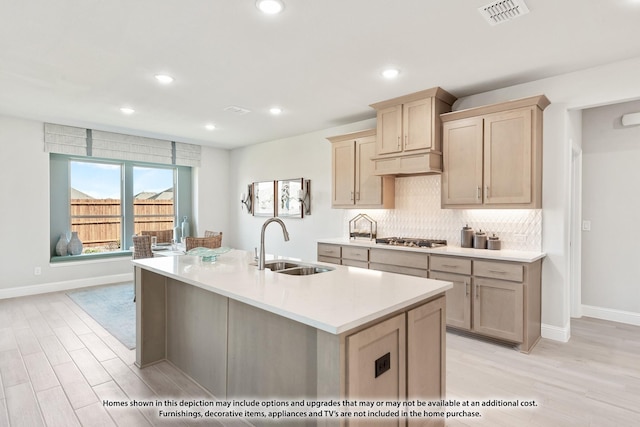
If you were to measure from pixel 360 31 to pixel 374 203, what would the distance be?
233 cm

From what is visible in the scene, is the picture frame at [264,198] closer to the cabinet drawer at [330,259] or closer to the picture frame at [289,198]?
the picture frame at [289,198]

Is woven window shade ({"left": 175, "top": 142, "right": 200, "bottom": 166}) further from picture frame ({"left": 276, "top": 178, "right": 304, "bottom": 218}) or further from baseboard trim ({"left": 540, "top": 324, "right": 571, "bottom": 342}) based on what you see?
baseboard trim ({"left": 540, "top": 324, "right": 571, "bottom": 342})

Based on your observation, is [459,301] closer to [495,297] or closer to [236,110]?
[495,297]

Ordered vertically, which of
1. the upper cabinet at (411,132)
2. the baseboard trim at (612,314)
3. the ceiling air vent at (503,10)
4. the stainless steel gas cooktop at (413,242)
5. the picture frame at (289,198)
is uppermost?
the ceiling air vent at (503,10)

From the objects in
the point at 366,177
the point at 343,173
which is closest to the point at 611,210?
the point at 366,177

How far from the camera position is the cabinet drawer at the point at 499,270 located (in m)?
3.05

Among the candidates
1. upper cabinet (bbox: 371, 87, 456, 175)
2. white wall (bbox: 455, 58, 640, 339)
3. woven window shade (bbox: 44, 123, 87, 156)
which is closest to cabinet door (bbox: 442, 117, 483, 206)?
upper cabinet (bbox: 371, 87, 456, 175)

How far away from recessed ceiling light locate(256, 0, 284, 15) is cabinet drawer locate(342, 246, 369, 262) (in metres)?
2.76

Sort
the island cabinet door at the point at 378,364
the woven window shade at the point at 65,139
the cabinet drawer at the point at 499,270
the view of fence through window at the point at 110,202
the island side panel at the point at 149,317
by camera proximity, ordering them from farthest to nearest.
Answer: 1. the view of fence through window at the point at 110,202
2. the woven window shade at the point at 65,139
3. the cabinet drawer at the point at 499,270
4. the island side panel at the point at 149,317
5. the island cabinet door at the point at 378,364

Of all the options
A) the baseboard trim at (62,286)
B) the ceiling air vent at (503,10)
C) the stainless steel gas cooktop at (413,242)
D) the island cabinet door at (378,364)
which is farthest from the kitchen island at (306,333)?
the baseboard trim at (62,286)

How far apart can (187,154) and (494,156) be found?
5.45 meters

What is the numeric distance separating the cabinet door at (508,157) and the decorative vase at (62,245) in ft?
20.1

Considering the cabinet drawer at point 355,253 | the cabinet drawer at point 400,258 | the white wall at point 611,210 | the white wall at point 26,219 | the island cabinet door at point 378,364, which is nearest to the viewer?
the island cabinet door at point 378,364

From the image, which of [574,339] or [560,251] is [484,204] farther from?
[574,339]
